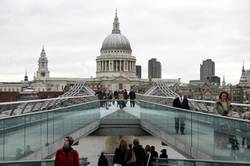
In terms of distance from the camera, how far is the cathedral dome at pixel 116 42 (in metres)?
153

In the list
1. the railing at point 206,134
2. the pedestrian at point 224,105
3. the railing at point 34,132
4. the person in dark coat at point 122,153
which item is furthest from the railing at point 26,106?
the pedestrian at point 224,105

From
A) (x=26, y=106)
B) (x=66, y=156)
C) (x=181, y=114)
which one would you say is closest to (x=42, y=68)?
(x=26, y=106)

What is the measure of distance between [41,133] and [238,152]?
4.53 meters

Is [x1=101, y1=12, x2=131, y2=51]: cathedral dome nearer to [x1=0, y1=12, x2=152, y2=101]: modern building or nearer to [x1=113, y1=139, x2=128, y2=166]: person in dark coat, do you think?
[x1=0, y1=12, x2=152, y2=101]: modern building

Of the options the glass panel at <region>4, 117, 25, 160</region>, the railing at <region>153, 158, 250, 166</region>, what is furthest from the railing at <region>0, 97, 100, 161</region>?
the railing at <region>153, 158, 250, 166</region>

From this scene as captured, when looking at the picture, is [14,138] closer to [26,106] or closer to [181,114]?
[26,106]

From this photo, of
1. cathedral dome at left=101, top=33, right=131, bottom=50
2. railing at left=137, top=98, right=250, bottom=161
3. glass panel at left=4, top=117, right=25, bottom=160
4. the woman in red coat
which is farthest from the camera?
cathedral dome at left=101, top=33, right=131, bottom=50

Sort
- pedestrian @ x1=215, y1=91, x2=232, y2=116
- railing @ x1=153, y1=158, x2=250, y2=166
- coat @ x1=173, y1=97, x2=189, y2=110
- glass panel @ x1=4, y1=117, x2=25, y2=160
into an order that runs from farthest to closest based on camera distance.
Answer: coat @ x1=173, y1=97, x2=189, y2=110, pedestrian @ x1=215, y1=91, x2=232, y2=116, glass panel @ x1=4, y1=117, x2=25, y2=160, railing @ x1=153, y1=158, x2=250, y2=166

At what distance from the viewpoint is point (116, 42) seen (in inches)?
6063

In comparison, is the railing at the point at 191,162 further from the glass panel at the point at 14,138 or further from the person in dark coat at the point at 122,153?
the glass panel at the point at 14,138

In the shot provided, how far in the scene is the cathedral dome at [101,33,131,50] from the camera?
153375 millimetres

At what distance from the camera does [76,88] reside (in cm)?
4253

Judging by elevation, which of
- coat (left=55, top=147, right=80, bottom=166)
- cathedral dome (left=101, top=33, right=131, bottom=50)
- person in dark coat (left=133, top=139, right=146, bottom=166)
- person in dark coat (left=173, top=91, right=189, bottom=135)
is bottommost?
person in dark coat (left=133, top=139, right=146, bottom=166)

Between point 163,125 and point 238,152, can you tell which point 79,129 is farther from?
point 238,152
